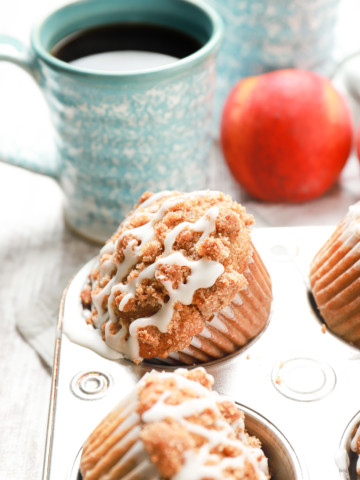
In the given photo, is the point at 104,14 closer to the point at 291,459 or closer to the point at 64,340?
the point at 64,340

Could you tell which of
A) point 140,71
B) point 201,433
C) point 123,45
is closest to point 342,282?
point 201,433

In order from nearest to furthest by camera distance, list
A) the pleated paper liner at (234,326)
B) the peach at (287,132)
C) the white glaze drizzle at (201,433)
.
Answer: the white glaze drizzle at (201,433), the pleated paper liner at (234,326), the peach at (287,132)

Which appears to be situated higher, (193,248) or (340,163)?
(193,248)

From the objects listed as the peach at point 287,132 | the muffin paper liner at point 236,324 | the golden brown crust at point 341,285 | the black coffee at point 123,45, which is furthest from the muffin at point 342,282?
the black coffee at point 123,45

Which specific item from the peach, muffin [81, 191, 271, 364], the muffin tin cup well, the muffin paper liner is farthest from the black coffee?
the muffin tin cup well

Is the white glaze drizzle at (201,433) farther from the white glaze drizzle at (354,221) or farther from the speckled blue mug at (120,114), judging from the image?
the speckled blue mug at (120,114)

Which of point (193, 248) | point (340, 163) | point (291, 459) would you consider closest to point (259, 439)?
point (291, 459)

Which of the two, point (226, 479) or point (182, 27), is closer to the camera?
point (226, 479)
